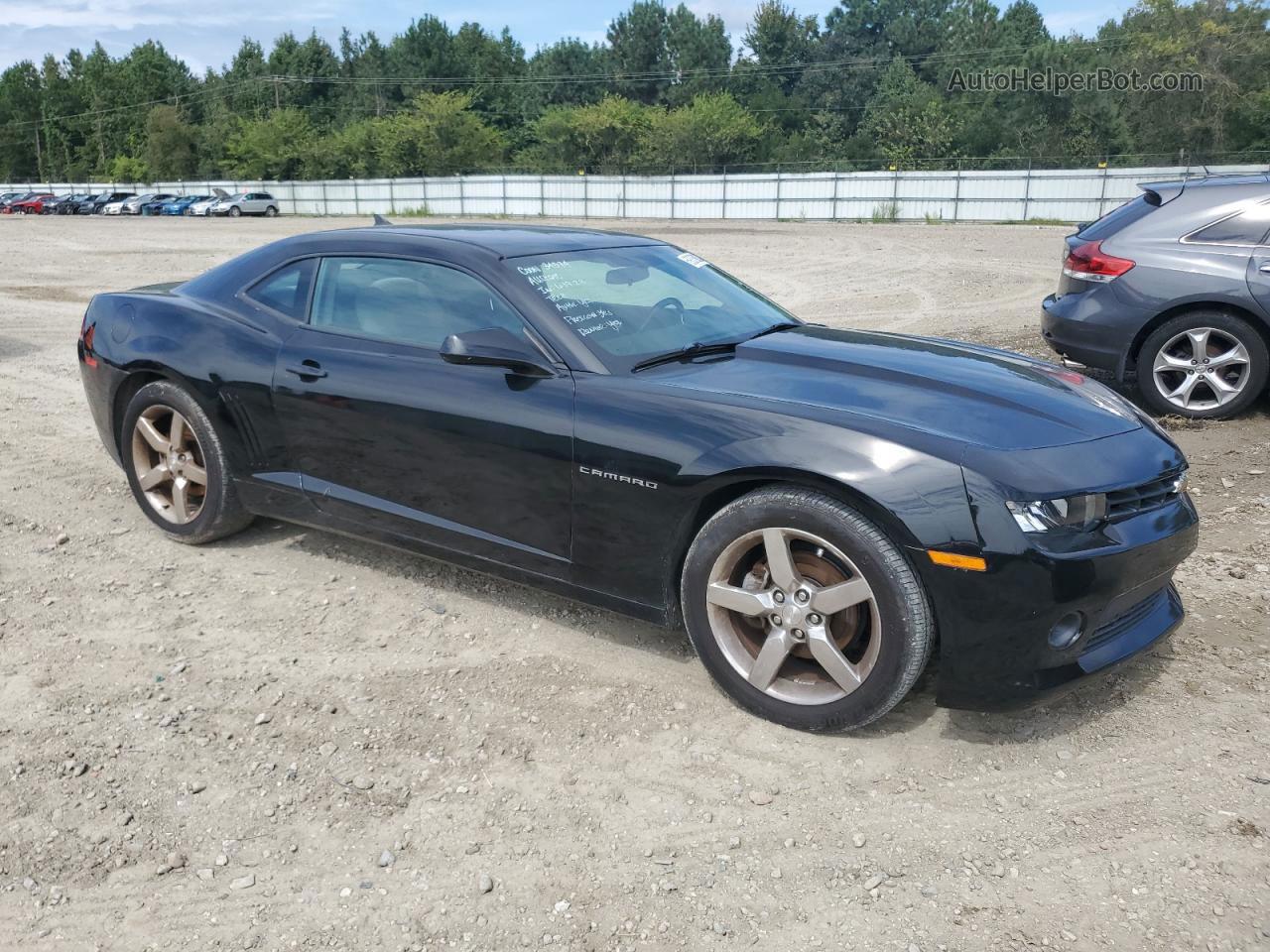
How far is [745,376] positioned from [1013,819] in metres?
1.63

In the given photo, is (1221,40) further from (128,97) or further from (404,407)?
(128,97)

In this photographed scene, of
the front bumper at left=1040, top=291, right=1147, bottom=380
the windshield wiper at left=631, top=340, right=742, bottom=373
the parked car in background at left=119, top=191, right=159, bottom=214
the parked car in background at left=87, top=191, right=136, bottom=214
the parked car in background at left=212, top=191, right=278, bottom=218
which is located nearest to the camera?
the windshield wiper at left=631, top=340, right=742, bottom=373

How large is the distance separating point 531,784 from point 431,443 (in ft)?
4.56

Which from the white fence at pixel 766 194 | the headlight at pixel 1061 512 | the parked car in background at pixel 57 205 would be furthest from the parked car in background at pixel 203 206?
the headlight at pixel 1061 512

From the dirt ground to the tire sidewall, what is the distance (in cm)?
15

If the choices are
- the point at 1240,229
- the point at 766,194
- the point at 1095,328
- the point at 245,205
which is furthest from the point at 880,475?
the point at 245,205

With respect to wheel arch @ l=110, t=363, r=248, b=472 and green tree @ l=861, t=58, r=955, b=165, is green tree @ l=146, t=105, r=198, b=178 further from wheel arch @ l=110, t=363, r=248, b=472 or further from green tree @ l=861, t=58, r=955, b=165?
wheel arch @ l=110, t=363, r=248, b=472

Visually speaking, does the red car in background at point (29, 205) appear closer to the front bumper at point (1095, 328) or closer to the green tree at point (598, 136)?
the green tree at point (598, 136)

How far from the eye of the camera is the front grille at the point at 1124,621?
3.10 metres

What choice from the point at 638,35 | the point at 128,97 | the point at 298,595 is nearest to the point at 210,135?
the point at 128,97

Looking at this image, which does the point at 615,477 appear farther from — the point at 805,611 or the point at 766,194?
the point at 766,194

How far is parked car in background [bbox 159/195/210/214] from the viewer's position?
57000 mm

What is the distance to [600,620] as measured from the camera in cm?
414

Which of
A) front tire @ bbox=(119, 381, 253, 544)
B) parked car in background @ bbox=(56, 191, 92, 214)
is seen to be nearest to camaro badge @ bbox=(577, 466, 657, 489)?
front tire @ bbox=(119, 381, 253, 544)
